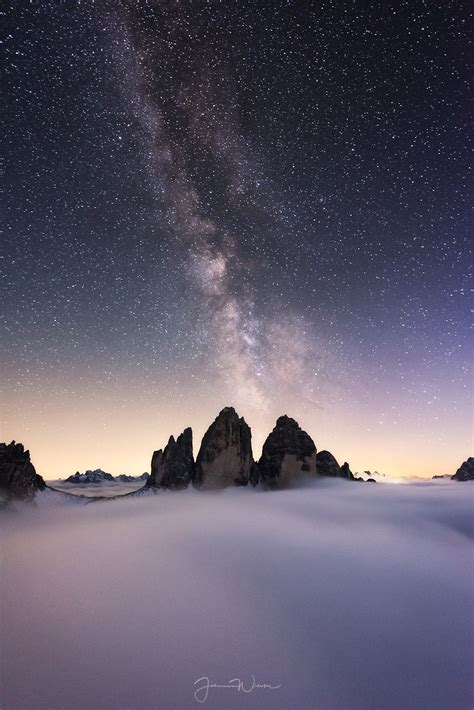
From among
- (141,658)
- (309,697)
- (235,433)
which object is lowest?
(309,697)

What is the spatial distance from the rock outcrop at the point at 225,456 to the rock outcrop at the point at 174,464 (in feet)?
6.09

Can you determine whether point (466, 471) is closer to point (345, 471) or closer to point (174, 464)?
point (345, 471)

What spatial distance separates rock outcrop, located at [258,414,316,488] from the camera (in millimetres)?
56844

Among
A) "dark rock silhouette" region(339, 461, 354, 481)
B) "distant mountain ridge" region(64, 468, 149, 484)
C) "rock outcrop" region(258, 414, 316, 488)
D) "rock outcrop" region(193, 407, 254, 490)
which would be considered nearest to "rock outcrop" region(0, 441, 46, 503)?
"rock outcrop" region(193, 407, 254, 490)

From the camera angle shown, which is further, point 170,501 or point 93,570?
point 170,501

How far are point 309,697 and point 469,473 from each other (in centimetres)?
14318

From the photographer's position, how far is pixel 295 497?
1617 inches

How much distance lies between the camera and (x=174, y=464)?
5153 cm

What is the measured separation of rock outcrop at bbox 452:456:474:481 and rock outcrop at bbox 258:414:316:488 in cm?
9377

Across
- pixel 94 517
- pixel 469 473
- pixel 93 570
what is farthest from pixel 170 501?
pixel 469 473

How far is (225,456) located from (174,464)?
30.1 feet

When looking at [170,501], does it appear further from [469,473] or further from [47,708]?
[469,473]
